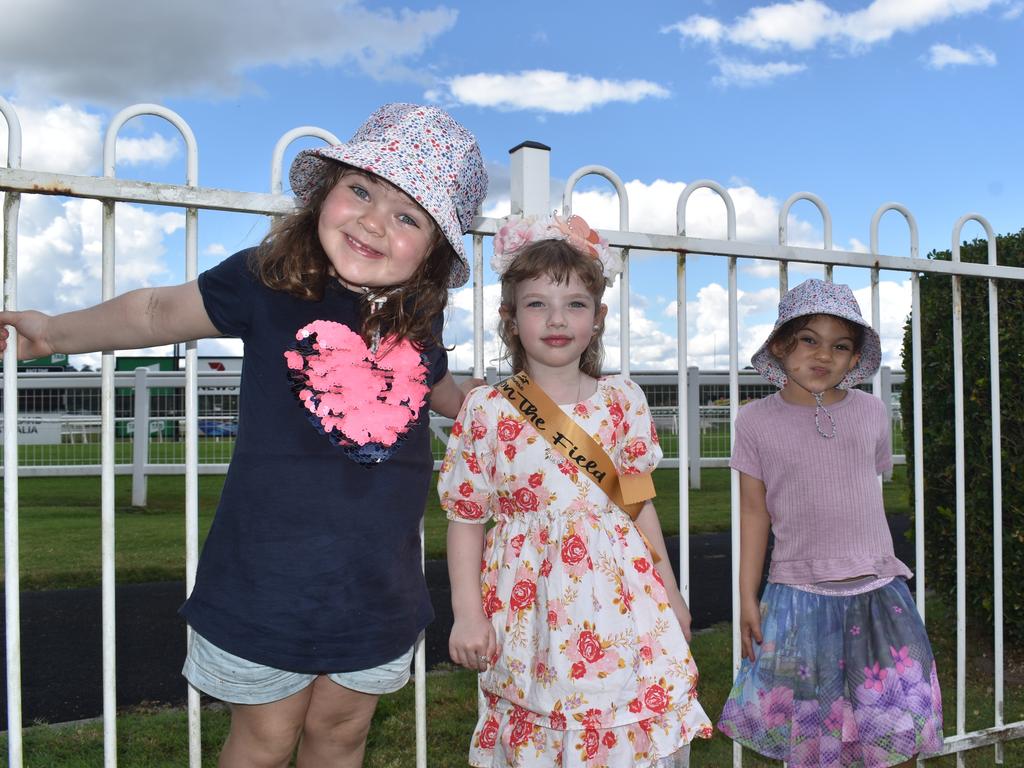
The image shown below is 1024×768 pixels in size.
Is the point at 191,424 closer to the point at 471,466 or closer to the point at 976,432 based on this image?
the point at 471,466

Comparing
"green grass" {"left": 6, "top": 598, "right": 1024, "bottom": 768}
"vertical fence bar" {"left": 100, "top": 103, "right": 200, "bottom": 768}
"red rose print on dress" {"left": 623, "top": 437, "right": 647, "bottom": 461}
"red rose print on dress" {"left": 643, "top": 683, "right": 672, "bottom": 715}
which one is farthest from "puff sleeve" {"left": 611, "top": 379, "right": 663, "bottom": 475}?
"green grass" {"left": 6, "top": 598, "right": 1024, "bottom": 768}

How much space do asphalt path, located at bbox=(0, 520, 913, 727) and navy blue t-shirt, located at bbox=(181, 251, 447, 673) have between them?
2.53m

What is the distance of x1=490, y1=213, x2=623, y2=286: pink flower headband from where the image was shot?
7.47 ft

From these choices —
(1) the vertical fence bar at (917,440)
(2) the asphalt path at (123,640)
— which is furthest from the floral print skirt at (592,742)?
(2) the asphalt path at (123,640)

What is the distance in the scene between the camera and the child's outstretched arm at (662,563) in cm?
221

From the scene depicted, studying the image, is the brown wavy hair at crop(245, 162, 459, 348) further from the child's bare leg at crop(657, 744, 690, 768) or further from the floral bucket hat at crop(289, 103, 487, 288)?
the child's bare leg at crop(657, 744, 690, 768)

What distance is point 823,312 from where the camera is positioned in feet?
8.45

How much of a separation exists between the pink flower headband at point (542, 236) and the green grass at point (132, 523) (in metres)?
2.30

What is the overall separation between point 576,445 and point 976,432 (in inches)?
118

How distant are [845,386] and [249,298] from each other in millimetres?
1860

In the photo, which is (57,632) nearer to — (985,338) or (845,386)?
(845,386)

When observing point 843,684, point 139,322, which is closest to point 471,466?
point 139,322

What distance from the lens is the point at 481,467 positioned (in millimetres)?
2156

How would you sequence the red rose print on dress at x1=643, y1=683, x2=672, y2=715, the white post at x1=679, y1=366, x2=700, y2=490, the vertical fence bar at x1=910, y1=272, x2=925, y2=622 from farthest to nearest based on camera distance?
the white post at x1=679, y1=366, x2=700, y2=490 < the vertical fence bar at x1=910, y1=272, x2=925, y2=622 < the red rose print on dress at x1=643, y1=683, x2=672, y2=715
